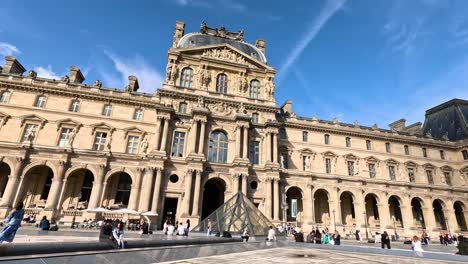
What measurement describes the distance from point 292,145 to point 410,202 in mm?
18685

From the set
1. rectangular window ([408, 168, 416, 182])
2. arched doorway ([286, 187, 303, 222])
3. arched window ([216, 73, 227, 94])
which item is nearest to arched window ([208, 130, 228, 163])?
arched window ([216, 73, 227, 94])

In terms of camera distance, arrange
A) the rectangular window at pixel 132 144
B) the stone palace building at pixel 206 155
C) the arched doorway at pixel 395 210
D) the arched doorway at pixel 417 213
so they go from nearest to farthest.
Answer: the stone palace building at pixel 206 155 < the rectangular window at pixel 132 144 < the arched doorway at pixel 395 210 < the arched doorway at pixel 417 213

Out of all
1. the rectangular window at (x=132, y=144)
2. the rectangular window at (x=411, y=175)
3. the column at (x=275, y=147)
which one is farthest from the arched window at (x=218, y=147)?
the rectangular window at (x=411, y=175)

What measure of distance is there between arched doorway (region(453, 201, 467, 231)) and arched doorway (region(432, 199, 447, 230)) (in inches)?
84.0

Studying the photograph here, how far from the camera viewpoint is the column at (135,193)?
85.1 feet

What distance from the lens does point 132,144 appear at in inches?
1192

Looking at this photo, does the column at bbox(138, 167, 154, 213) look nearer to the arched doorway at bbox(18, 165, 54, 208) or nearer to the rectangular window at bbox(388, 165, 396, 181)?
Answer: the arched doorway at bbox(18, 165, 54, 208)

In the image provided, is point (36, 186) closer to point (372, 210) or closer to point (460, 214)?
point (372, 210)

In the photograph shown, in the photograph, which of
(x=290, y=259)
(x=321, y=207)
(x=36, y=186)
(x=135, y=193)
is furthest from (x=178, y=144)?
(x=290, y=259)

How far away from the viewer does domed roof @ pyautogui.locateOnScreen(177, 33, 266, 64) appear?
3666 centimetres

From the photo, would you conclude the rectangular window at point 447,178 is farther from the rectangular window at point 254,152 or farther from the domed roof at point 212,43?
the domed roof at point 212,43

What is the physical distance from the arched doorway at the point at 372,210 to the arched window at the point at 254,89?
21.4 m

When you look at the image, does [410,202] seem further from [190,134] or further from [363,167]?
[190,134]

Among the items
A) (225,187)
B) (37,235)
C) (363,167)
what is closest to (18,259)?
(37,235)
